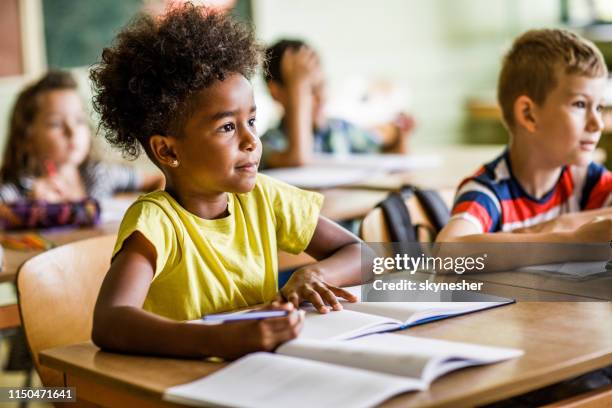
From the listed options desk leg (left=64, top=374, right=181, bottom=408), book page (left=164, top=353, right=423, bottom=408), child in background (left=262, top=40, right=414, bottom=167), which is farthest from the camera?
child in background (left=262, top=40, right=414, bottom=167)

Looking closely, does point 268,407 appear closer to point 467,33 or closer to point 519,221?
point 519,221

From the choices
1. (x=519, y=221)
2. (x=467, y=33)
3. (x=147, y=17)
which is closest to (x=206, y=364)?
(x=147, y=17)

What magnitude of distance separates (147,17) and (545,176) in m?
0.93

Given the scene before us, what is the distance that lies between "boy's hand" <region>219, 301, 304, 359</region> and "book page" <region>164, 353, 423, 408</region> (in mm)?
42

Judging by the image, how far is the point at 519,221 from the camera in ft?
6.25

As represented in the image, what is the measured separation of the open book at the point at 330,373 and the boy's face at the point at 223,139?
408 mm

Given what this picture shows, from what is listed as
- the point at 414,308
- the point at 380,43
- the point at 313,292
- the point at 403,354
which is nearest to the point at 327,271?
the point at 313,292

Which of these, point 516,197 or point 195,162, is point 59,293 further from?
point 516,197

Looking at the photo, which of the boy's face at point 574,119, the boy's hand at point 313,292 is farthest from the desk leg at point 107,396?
the boy's face at point 574,119

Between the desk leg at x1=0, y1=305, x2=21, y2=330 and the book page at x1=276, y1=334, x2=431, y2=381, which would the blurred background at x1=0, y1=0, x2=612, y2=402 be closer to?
the desk leg at x1=0, y1=305, x2=21, y2=330

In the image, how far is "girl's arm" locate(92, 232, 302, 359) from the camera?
107 cm

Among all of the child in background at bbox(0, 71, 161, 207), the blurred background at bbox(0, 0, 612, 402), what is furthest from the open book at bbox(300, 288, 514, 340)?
the blurred background at bbox(0, 0, 612, 402)

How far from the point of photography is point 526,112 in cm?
198

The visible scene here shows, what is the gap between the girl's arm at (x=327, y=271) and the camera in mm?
1335
